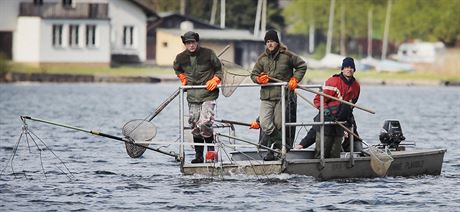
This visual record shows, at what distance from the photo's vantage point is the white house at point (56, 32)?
100562 mm

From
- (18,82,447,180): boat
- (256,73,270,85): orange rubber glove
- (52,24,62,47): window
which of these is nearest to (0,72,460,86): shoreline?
(52,24,62,47): window

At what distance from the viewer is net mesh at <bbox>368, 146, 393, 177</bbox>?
957 inches

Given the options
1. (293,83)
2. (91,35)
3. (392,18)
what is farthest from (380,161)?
(392,18)

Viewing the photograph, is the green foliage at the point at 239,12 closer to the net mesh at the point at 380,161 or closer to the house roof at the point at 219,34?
the house roof at the point at 219,34

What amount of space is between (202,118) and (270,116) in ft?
3.62

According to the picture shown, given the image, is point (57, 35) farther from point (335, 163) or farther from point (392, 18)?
point (335, 163)

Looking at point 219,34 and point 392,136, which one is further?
point 219,34

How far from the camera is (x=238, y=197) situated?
2228 cm

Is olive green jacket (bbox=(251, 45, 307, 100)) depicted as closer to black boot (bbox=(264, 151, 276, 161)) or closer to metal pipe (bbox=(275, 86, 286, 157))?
metal pipe (bbox=(275, 86, 286, 157))

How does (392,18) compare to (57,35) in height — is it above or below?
above

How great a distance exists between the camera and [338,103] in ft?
79.0

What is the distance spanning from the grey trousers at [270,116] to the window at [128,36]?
8317cm

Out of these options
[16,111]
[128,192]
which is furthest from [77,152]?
[16,111]

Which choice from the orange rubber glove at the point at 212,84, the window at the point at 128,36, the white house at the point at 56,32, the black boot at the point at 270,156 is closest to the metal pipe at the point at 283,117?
the black boot at the point at 270,156
